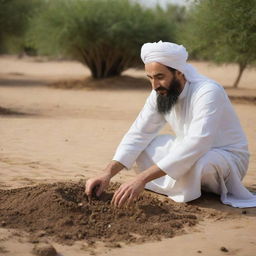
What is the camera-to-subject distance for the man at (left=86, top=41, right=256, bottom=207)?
4.32 metres

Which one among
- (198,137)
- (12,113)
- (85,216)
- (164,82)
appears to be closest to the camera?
(85,216)

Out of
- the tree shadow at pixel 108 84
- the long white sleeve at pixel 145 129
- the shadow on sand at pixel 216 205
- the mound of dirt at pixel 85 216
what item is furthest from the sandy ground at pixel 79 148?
the tree shadow at pixel 108 84

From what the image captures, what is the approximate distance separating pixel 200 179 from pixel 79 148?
3.20 meters

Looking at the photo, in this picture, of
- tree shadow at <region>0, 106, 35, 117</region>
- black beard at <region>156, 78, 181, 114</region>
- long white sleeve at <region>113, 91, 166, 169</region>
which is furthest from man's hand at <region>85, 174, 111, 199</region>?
tree shadow at <region>0, 106, 35, 117</region>

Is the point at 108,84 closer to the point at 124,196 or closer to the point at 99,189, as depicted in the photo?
the point at 99,189

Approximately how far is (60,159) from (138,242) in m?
3.01

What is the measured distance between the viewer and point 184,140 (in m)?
4.38

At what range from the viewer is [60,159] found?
21.5 ft

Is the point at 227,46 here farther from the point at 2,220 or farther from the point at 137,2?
the point at 2,220

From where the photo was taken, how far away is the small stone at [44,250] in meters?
3.29

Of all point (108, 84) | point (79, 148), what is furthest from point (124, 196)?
point (108, 84)

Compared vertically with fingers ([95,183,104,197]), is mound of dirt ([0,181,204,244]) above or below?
below

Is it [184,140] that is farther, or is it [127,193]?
[184,140]

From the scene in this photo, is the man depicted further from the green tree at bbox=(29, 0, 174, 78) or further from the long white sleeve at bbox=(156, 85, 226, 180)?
the green tree at bbox=(29, 0, 174, 78)
